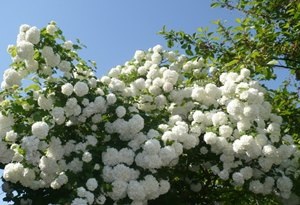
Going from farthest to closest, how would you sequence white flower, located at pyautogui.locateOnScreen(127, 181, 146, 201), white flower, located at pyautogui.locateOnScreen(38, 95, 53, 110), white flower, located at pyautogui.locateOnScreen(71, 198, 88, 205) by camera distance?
1. white flower, located at pyautogui.locateOnScreen(38, 95, 53, 110)
2. white flower, located at pyautogui.locateOnScreen(127, 181, 146, 201)
3. white flower, located at pyautogui.locateOnScreen(71, 198, 88, 205)

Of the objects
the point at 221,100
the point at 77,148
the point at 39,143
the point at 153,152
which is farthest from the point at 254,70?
the point at 39,143

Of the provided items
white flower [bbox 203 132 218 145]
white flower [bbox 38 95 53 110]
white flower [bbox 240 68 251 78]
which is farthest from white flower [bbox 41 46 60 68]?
white flower [bbox 240 68 251 78]

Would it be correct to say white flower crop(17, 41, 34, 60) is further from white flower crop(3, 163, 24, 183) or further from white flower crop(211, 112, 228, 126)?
white flower crop(211, 112, 228, 126)

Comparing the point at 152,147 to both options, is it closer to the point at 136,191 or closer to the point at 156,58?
the point at 136,191

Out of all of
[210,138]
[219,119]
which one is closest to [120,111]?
[210,138]

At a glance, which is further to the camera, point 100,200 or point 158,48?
point 158,48

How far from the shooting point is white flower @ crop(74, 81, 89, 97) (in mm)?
6164

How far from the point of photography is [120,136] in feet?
20.4

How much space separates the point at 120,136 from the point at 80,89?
0.84m

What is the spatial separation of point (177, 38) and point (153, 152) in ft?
10.3

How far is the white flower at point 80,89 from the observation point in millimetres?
6164

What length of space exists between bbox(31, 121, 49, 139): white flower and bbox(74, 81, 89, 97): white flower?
0.71 meters

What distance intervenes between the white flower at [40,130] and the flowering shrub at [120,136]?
0.01 metres

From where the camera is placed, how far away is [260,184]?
6340mm
